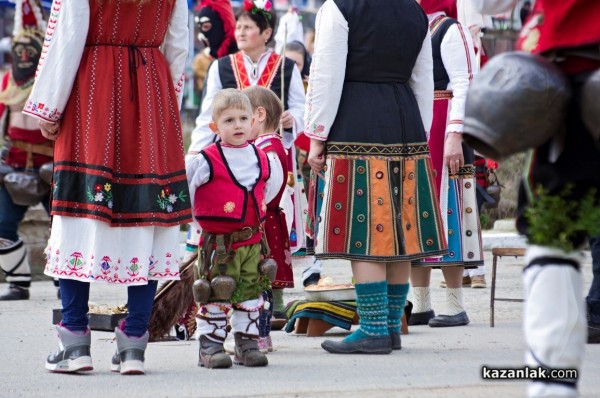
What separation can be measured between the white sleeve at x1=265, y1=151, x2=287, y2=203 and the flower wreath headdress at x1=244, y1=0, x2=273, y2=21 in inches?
82.7

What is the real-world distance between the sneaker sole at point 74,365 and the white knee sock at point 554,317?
2.41 m

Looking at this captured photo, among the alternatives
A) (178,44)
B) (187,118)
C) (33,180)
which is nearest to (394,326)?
(178,44)

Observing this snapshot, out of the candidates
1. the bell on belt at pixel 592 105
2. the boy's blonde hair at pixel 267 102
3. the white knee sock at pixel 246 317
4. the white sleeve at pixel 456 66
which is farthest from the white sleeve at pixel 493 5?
the white sleeve at pixel 456 66

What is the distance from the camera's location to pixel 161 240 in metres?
5.21

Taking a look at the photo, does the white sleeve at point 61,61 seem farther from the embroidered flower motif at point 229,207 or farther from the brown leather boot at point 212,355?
the brown leather boot at point 212,355

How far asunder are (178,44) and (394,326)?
175 centimetres

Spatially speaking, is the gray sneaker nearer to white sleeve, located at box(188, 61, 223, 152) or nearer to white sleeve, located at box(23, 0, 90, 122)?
white sleeve, located at box(23, 0, 90, 122)

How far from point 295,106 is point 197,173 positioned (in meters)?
2.44

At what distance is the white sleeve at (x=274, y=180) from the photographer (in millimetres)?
5695

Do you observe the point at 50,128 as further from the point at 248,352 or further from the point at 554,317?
the point at 554,317

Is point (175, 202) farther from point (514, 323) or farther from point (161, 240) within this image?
point (514, 323)

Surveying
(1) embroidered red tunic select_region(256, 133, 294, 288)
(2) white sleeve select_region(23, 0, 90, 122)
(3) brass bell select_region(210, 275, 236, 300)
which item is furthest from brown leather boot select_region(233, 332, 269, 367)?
(2) white sleeve select_region(23, 0, 90, 122)

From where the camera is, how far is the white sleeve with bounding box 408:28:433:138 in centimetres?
600

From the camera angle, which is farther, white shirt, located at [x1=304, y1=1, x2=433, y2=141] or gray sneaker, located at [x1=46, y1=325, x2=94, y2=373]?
white shirt, located at [x1=304, y1=1, x2=433, y2=141]
